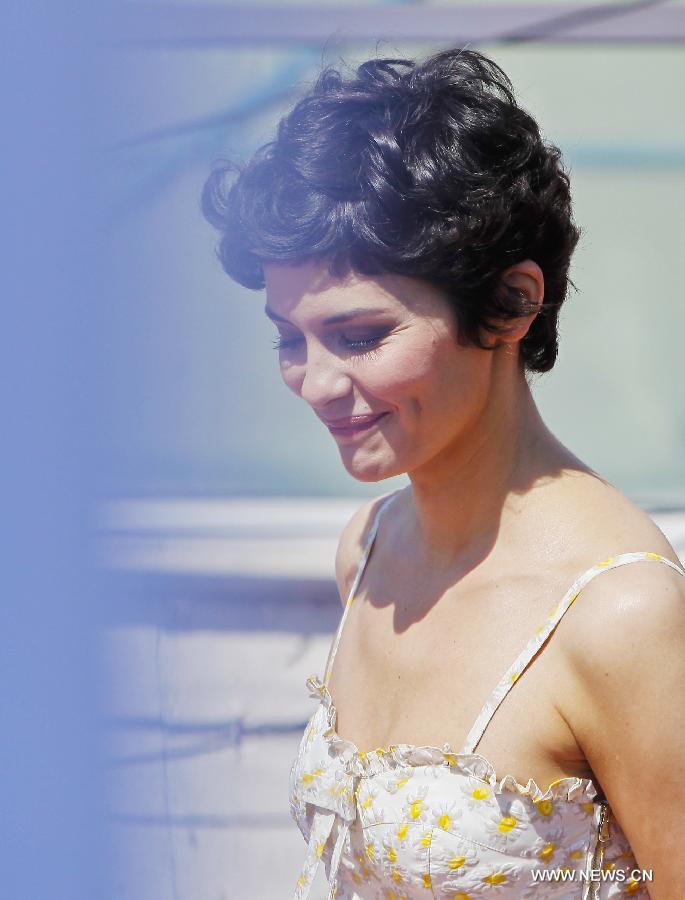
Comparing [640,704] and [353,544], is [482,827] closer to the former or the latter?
[640,704]

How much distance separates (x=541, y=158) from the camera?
118cm

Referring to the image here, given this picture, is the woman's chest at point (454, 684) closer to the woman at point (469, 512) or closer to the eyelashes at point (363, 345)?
the woman at point (469, 512)

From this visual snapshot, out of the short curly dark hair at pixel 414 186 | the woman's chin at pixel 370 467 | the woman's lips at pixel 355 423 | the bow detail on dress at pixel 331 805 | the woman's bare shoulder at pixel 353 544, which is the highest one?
the short curly dark hair at pixel 414 186

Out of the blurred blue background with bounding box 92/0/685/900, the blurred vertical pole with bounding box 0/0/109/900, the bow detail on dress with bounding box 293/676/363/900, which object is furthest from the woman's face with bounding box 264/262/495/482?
the blurred vertical pole with bounding box 0/0/109/900

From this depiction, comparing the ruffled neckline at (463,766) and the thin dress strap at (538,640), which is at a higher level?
the thin dress strap at (538,640)

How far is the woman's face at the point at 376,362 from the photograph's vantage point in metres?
1.10

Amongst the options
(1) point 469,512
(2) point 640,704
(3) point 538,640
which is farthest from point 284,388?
(2) point 640,704

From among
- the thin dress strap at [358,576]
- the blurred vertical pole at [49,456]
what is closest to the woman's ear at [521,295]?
the thin dress strap at [358,576]

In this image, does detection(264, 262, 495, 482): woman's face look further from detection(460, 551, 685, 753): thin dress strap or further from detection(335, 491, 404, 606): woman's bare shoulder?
detection(335, 491, 404, 606): woman's bare shoulder

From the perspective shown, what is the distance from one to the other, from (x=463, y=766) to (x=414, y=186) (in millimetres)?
633

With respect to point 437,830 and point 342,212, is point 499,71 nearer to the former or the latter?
point 342,212

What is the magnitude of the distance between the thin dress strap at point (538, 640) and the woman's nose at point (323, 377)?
331 mm

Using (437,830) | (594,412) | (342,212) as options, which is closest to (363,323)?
(342,212)

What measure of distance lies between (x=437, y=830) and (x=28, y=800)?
0.75m
